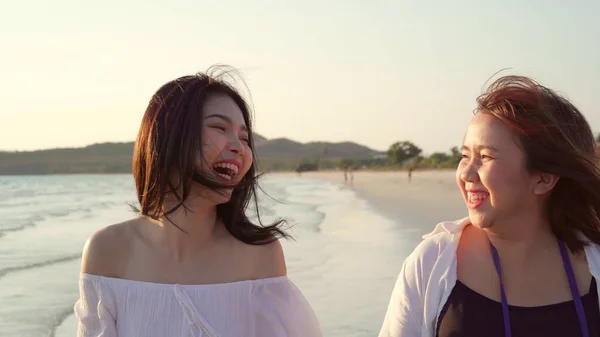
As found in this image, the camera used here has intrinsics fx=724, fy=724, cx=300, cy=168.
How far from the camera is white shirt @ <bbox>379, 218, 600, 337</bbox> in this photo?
2.76m

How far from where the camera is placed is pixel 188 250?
2980 mm

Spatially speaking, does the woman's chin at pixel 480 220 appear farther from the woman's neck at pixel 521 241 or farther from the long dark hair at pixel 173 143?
the long dark hair at pixel 173 143

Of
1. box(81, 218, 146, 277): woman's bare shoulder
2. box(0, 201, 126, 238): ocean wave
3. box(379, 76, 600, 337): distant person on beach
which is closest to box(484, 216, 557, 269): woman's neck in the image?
box(379, 76, 600, 337): distant person on beach

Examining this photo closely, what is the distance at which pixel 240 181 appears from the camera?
3057 millimetres

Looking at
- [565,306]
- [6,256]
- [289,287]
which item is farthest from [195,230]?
[6,256]

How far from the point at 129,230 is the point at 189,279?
337mm

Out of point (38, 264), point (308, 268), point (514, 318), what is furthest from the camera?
point (38, 264)

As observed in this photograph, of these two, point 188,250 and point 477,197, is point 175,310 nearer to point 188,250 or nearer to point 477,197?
point 188,250

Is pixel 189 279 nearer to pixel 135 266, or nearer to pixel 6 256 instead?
pixel 135 266

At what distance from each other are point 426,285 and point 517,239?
40cm

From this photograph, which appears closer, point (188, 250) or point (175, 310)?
point (175, 310)

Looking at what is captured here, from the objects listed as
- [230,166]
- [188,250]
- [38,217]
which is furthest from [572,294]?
[38,217]

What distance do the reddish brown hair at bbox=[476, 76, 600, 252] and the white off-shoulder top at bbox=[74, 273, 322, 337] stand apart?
1160mm

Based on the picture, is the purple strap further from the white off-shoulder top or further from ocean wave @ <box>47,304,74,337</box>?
ocean wave @ <box>47,304,74,337</box>
